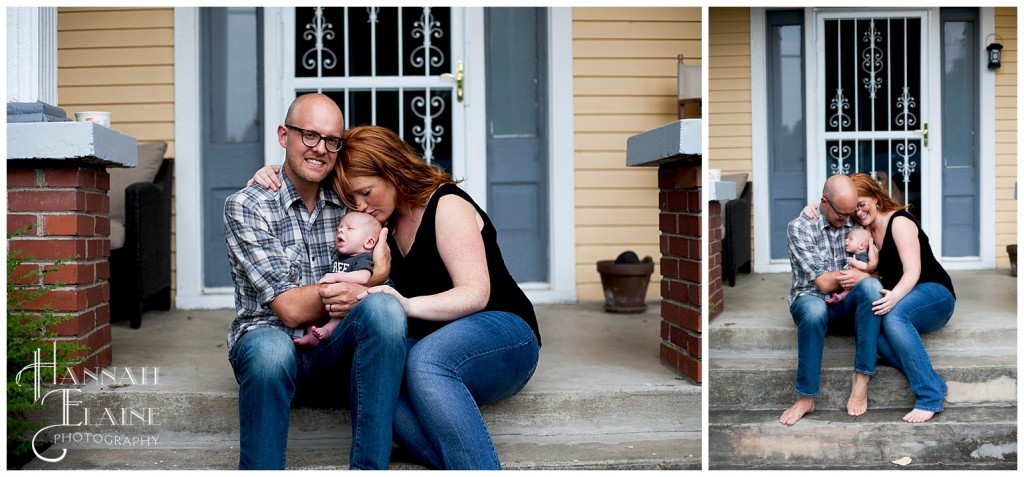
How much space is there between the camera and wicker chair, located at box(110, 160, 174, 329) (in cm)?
353

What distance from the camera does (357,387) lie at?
207 cm

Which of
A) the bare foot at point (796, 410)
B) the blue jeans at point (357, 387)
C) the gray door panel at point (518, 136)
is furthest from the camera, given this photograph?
the gray door panel at point (518, 136)

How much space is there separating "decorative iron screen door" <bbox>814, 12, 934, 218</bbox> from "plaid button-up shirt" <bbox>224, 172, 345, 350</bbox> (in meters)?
1.28

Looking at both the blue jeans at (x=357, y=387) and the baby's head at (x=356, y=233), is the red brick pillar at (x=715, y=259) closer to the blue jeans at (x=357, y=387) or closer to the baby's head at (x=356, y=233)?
the blue jeans at (x=357, y=387)

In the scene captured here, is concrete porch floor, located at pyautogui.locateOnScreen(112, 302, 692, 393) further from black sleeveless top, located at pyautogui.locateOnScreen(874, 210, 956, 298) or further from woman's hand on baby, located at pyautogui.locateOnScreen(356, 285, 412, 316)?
black sleeveless top, located at pyautogui.locateOnScreen(874, 210, 956, 298)

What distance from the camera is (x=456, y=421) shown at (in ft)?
6.73

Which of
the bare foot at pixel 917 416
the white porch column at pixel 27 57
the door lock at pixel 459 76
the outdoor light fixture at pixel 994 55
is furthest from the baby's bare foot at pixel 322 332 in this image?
the door lock at pixel 459 76

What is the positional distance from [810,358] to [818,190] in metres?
0.46

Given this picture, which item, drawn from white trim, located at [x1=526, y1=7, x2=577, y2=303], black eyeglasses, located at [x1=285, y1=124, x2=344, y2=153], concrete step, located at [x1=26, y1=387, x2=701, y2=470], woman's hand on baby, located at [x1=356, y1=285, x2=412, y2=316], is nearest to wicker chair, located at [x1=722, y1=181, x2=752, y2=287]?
concrete step, located at [x1=26, y1=387, x2=701, y2=470]

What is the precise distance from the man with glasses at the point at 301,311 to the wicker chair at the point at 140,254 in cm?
148

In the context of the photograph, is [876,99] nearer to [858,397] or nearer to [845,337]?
[845,337]

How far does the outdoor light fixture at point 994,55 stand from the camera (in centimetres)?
187

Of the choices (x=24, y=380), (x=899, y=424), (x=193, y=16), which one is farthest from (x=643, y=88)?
(x=24, y=380)

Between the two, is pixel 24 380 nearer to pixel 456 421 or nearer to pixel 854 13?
pixel 456 421
